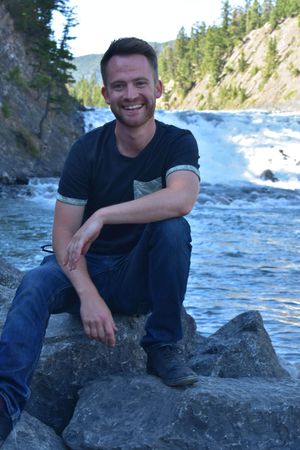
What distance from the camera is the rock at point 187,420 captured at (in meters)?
3.54

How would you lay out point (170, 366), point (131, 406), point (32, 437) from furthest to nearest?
point (170, 366) → point (131, 406) → point (32, 437)

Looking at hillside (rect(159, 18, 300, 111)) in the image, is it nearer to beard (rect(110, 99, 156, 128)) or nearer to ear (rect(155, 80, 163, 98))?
ear (rect(155, 80, 163, 98))

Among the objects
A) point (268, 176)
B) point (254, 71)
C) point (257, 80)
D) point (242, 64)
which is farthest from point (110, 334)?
point (242, 64)

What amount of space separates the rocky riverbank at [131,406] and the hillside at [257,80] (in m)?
77.9

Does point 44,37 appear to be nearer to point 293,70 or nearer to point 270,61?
point 293,70

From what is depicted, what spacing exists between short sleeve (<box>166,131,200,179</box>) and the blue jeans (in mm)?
339

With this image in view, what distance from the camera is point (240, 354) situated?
4.93m

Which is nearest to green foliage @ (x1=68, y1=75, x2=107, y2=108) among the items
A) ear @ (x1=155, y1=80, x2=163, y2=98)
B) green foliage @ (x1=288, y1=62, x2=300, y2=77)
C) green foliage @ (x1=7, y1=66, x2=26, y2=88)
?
green foliage @ (x1=288, y1=62, x2=300, y2=77)

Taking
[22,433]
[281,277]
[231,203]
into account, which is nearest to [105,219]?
[22,433]

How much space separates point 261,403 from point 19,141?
97.5 ft

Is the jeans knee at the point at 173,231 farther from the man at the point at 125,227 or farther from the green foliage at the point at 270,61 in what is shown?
the green foliage at the point at 270,61

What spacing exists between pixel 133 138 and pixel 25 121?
31564 mm

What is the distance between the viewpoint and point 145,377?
3.91 m

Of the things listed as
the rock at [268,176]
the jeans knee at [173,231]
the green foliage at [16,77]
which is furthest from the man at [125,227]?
the green foliage at [16,77]
